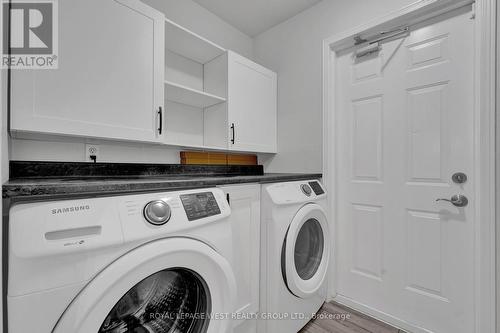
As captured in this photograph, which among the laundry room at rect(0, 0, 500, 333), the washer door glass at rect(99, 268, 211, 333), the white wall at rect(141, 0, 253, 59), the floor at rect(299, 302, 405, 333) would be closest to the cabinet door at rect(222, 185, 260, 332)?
the laundry room at rect(0, 0, 500, 333)

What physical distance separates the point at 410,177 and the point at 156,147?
5.88 feet

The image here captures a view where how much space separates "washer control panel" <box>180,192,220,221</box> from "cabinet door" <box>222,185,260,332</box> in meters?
0.21

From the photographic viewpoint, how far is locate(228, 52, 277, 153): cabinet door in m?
1.85

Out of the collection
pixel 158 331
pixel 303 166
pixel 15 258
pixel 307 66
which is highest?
pixel 307 66

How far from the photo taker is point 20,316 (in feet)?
1.83

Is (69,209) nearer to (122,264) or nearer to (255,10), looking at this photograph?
(122,264)

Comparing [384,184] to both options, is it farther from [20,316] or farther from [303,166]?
[20,316]

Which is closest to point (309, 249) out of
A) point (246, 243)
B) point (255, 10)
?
point (246, 243)

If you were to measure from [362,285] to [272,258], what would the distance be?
920 millimetres

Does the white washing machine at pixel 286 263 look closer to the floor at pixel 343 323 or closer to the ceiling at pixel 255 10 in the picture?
the floor at pixel 343 323

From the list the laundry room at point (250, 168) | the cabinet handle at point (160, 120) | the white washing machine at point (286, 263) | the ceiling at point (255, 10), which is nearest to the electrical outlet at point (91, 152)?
the laundry room at point (250, 168)

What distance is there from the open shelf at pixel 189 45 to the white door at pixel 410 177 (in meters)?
1.06

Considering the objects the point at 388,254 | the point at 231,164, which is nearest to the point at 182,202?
the point at 231,164

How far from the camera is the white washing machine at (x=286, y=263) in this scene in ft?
4.34
